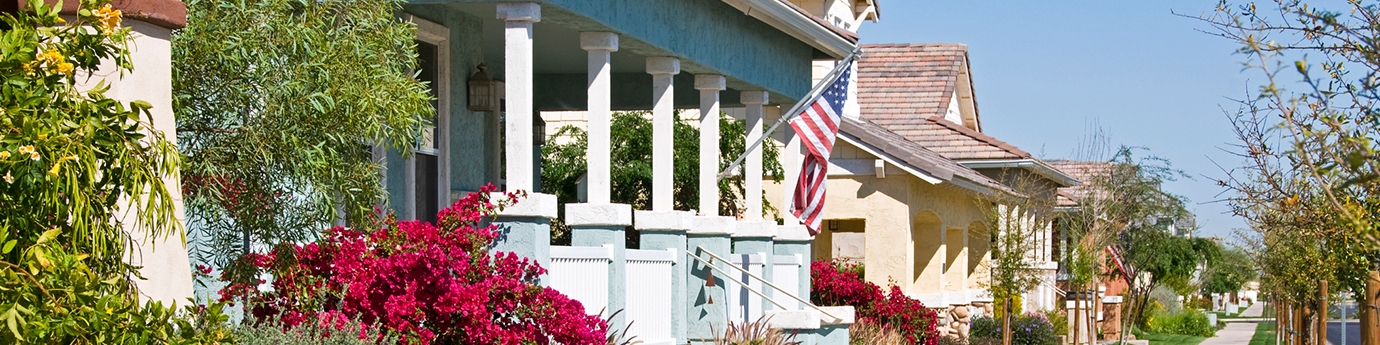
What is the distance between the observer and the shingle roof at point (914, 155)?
2366 centimetres

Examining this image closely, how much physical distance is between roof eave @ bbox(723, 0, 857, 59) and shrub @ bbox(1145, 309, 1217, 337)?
29.6m

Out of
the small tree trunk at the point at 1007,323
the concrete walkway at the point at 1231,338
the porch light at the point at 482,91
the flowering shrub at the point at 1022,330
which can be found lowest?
the concrete walkway at the point at 1231,338

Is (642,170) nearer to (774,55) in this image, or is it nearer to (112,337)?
(774,55)

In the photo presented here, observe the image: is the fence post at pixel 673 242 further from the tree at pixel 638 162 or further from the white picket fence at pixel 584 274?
the tree at pixel 638 162

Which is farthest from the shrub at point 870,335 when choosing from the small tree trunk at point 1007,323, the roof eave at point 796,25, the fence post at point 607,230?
the fence post at point 607,230

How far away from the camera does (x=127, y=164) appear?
17.4 ft

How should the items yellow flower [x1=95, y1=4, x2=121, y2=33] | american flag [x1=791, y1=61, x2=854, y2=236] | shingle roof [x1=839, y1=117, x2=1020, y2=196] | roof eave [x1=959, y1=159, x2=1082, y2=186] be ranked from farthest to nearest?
roof eave [x1=959, y1=159, x2=1082, y2=186], shingle roof [x1=839, y1=117, x2=1020, y2=196], american flag [x1=791, y1=61, x2=854, y2=236], yellow flower [x1=95, y1=4, x2=121, y2=33]

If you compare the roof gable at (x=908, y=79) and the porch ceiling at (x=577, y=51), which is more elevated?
the roof gable at (x=908, y=79)

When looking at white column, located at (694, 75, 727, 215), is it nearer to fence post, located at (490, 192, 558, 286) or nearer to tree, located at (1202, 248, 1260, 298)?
fence post, located at (490, 192, 558, 286)

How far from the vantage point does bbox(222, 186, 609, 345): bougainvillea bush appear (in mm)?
9281

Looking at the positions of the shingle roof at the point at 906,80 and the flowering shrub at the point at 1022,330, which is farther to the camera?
the shingle roof at the point at 906,80

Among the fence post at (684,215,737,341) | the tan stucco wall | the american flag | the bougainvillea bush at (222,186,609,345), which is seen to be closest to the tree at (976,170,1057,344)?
the american flag

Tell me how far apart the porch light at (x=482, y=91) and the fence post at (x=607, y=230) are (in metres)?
2.57

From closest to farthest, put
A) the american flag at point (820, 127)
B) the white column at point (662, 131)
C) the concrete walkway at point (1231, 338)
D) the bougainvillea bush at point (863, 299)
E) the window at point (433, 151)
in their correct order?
the window at point (433, 151) < the white column at point (662, 131) < the american flag at point (820, 127) < the bougainvillea bush at point (863, 299) < the concrete walkway at point (1231, 338)
